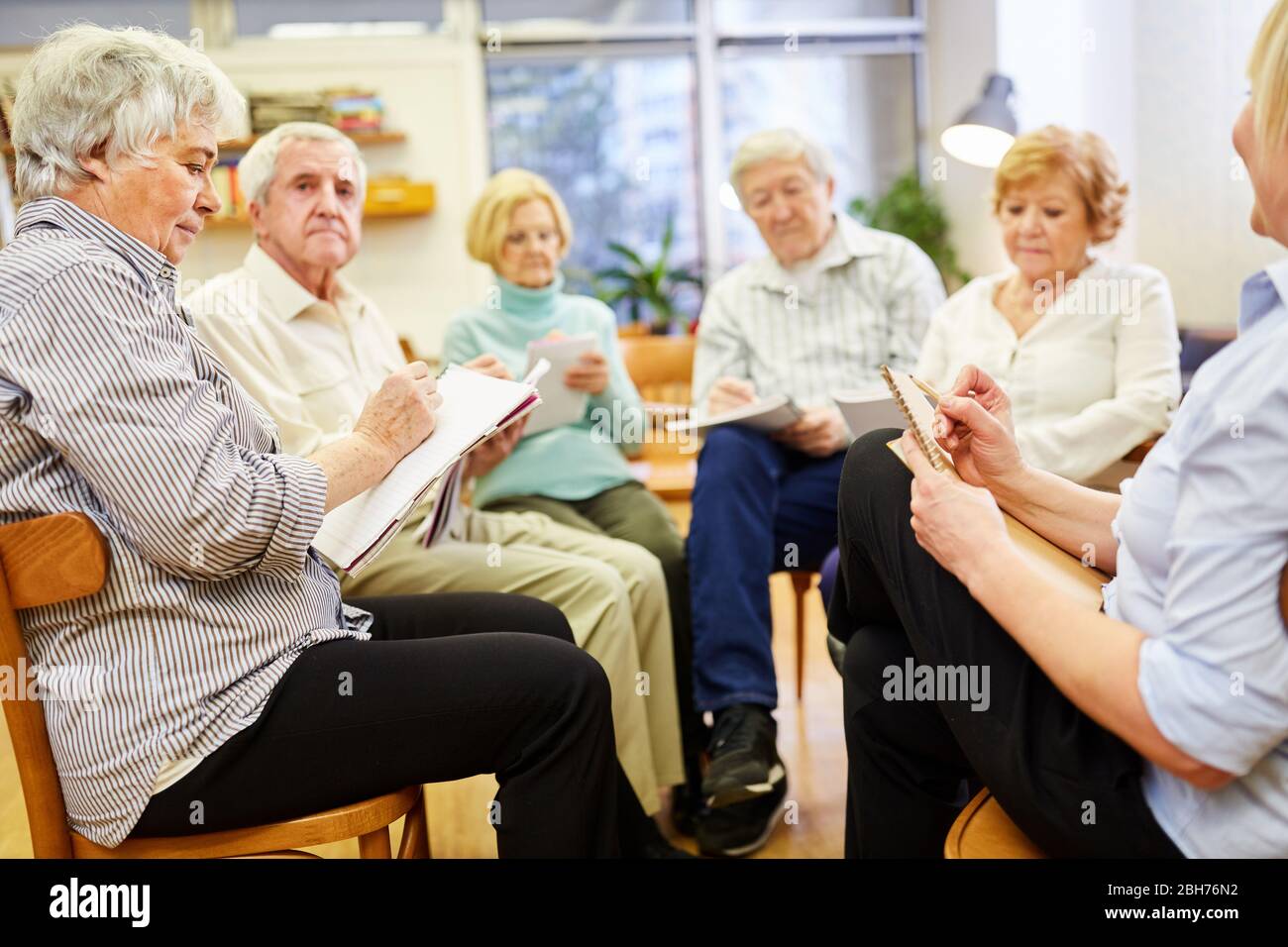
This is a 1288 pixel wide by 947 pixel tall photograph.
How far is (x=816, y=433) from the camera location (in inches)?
91.0

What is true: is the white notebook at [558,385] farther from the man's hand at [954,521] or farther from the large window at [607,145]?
the large window at [607,145]

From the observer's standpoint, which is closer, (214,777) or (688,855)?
(214,777)

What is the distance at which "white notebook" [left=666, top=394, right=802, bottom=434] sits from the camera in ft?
7.04

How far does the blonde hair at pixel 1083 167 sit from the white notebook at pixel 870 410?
56 centimetres

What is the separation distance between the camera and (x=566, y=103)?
564 cm

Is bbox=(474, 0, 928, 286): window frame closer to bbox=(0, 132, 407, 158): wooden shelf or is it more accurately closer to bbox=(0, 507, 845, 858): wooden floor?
bbox=(0, 132, 407, 158): wooden shelf

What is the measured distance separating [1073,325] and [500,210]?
1.25 m

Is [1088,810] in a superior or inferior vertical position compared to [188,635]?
inferior

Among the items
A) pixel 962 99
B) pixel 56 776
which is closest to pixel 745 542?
pixel 56 776

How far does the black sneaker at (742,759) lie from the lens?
6.13 ft

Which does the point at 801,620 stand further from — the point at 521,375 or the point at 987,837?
the point at 987,837
